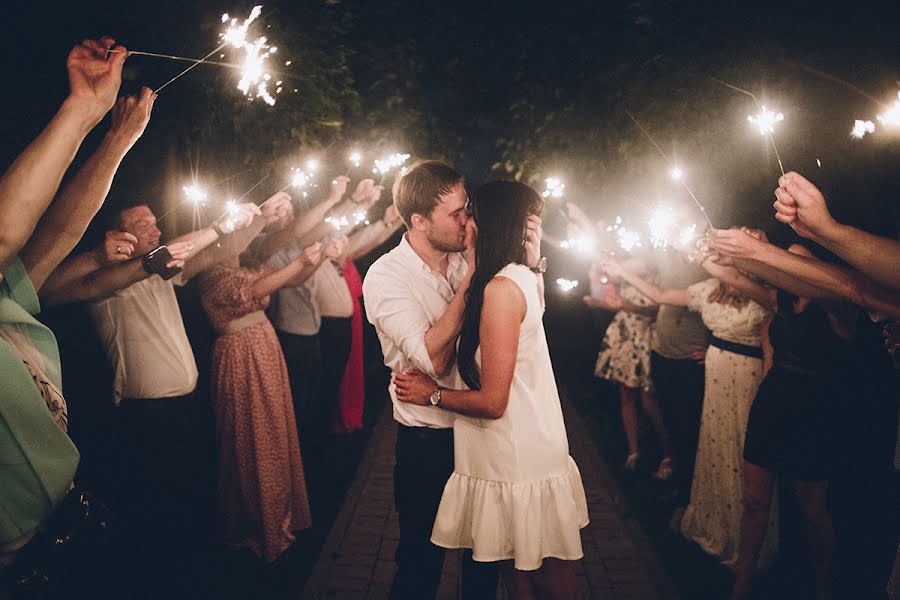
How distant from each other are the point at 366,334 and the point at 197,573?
8.46 m

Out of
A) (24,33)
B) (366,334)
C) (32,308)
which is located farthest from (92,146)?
(366,334)

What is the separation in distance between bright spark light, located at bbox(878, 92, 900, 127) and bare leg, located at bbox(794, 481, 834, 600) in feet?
6.93

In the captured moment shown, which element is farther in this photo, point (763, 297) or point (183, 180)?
point (183, 180)

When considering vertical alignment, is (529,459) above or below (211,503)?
above

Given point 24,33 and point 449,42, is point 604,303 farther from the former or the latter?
point 24,33

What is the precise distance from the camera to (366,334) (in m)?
12.4

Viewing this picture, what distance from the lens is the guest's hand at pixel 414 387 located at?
2547mm

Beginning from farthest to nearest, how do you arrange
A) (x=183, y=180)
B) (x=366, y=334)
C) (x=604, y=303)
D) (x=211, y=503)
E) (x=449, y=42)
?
(x=366, y=334), (x=449, y=42), (x=604, y=303), (x=211, y=503), (x=183, y=180)

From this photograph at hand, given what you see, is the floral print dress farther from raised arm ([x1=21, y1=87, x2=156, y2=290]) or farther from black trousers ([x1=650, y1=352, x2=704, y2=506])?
raised arm ([x1=21, y1=87, x2=156, y2=290])

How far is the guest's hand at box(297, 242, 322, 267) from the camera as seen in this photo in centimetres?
425

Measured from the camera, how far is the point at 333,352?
6949mm

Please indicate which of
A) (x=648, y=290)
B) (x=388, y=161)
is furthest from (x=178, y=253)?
(x=388, y=161)

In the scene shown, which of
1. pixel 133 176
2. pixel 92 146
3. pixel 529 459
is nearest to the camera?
pixel 529 459

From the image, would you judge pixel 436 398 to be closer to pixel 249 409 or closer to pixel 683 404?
pixel 249 409
